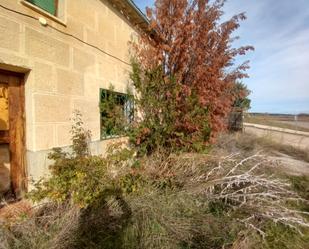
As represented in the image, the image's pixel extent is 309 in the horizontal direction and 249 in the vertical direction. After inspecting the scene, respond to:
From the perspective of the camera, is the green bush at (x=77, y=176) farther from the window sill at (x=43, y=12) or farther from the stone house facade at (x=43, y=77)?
the window sill at (x=43, y=12)

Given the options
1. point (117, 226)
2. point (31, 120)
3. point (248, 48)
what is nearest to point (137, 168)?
point (117, 226)

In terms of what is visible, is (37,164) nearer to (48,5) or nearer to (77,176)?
(77,176)

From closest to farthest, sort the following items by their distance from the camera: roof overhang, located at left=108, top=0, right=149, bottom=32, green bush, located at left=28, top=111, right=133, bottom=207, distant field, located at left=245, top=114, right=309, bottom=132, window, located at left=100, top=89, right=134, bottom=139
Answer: green bush, located at left=28, top=111, right=133, bottom=207
window, located at left=100, top=89, right=134, bottom=139
roof overhang, located at left=108, top=0, right=149, bottom=32
distant field, located at left=245, top=114, right=309, bottom=132

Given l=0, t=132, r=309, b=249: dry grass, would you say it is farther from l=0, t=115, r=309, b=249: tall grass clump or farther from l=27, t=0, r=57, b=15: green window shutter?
l=27, t=0, r=57, b=15: green window shutter

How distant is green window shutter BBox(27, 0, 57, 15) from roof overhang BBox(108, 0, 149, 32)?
2061 millimetres

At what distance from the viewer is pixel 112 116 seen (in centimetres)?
573

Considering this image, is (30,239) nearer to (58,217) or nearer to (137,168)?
(58,217)

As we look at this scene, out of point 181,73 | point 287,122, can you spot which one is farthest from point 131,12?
point 287,122

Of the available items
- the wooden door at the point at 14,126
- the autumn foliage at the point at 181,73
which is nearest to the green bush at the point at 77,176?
the wooden door at the point at 14,126

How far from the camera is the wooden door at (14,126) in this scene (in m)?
3.54

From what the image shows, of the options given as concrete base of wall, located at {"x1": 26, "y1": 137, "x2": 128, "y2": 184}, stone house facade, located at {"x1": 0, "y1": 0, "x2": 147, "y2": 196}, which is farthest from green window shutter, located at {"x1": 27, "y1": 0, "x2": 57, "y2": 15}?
concrete base of wall, located at {"x1": 26, "y1": 137, "x2": 128, "y2": 184}

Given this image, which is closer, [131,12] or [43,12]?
[43,12]

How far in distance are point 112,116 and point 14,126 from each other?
2405 mm

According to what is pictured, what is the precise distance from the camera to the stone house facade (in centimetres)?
344
